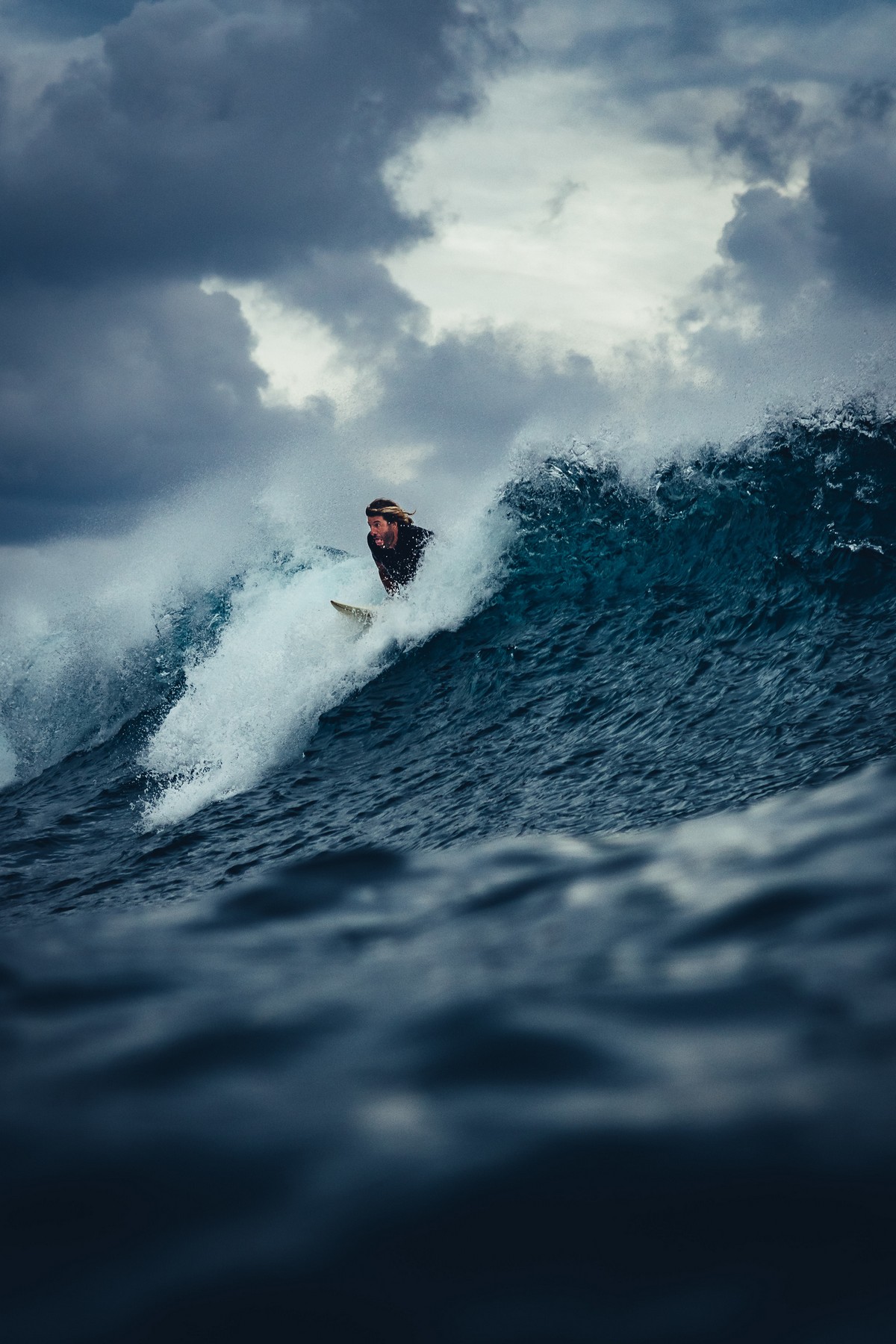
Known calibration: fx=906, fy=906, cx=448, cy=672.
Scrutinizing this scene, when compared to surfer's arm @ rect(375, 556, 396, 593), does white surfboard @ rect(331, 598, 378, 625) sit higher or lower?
→ lower

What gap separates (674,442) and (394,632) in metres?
3.42

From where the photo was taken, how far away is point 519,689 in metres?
6.84

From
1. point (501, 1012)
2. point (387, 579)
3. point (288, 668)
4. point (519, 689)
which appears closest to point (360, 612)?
point (387, 579)

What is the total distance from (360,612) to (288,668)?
966mm

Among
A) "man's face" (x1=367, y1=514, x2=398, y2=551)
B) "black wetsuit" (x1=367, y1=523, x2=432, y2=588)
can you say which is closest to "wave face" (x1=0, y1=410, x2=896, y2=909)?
"black wetsuit" (x1=367, y1=523, x2=432, y2=588)

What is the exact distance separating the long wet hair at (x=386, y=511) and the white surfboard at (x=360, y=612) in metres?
0.91

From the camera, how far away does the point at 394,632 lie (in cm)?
844

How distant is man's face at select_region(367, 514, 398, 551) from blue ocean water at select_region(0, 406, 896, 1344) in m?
2.40

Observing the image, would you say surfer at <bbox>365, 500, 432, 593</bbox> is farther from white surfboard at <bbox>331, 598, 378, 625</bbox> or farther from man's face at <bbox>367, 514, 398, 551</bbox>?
white surfboard at <bbox>331, 598, 378, 625</bbox>

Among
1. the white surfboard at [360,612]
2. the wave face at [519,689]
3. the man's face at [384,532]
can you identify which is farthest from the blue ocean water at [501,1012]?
the man's face at [384,532]

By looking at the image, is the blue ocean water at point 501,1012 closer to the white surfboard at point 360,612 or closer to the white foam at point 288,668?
the white foam at point 288,668

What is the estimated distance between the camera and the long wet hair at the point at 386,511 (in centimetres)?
886

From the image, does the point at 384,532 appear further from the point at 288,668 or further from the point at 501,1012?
→ the point at 501,1012

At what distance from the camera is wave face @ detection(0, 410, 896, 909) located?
15.3 ft
